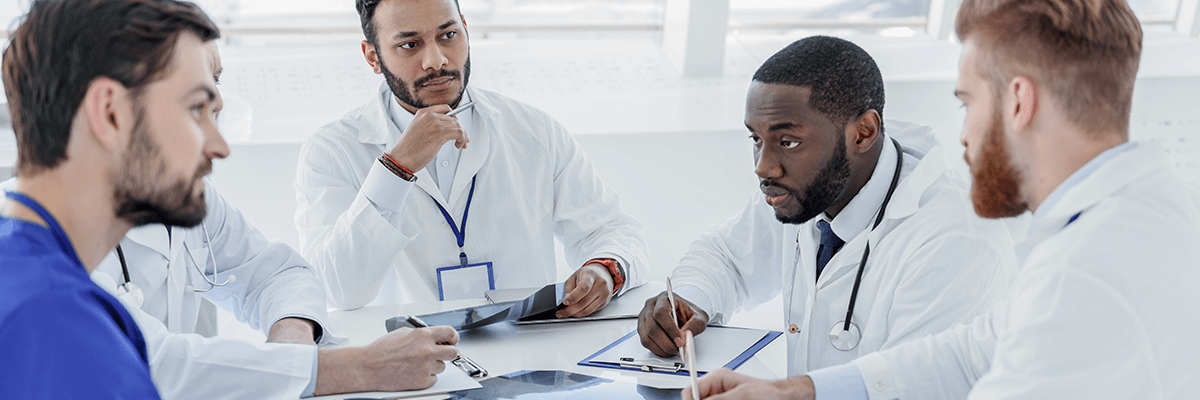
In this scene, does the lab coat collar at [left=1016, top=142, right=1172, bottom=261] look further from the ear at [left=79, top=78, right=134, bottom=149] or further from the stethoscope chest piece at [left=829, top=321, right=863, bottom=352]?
the ear at [left=79, top=78, right=134, bottom=149]

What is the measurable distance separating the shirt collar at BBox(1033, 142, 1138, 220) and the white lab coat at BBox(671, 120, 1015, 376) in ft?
1.55

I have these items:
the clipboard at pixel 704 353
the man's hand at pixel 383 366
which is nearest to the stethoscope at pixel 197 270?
the man's hand at pixel 383 366

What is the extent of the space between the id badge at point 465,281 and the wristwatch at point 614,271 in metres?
0.33

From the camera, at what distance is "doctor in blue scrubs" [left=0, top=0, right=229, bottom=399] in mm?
853

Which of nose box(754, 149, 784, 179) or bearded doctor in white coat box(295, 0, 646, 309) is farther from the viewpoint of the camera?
bearded doctor in white coat box(295, 0, 646, 309)

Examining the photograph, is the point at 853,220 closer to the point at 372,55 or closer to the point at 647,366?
the point at 647,366

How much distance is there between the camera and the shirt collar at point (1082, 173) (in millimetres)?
1003

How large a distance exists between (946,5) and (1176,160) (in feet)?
4.24

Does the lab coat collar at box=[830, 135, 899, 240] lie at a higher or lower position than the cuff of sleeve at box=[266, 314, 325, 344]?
higher

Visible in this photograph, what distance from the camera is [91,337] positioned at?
0.88 m

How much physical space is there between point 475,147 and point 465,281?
367mm

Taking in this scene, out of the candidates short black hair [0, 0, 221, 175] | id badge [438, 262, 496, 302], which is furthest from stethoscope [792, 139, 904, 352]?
short black hair [0, 0, 221, 175]

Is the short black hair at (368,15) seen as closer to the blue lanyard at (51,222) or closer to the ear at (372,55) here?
the ear at (372,55)

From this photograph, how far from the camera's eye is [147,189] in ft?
3.29
